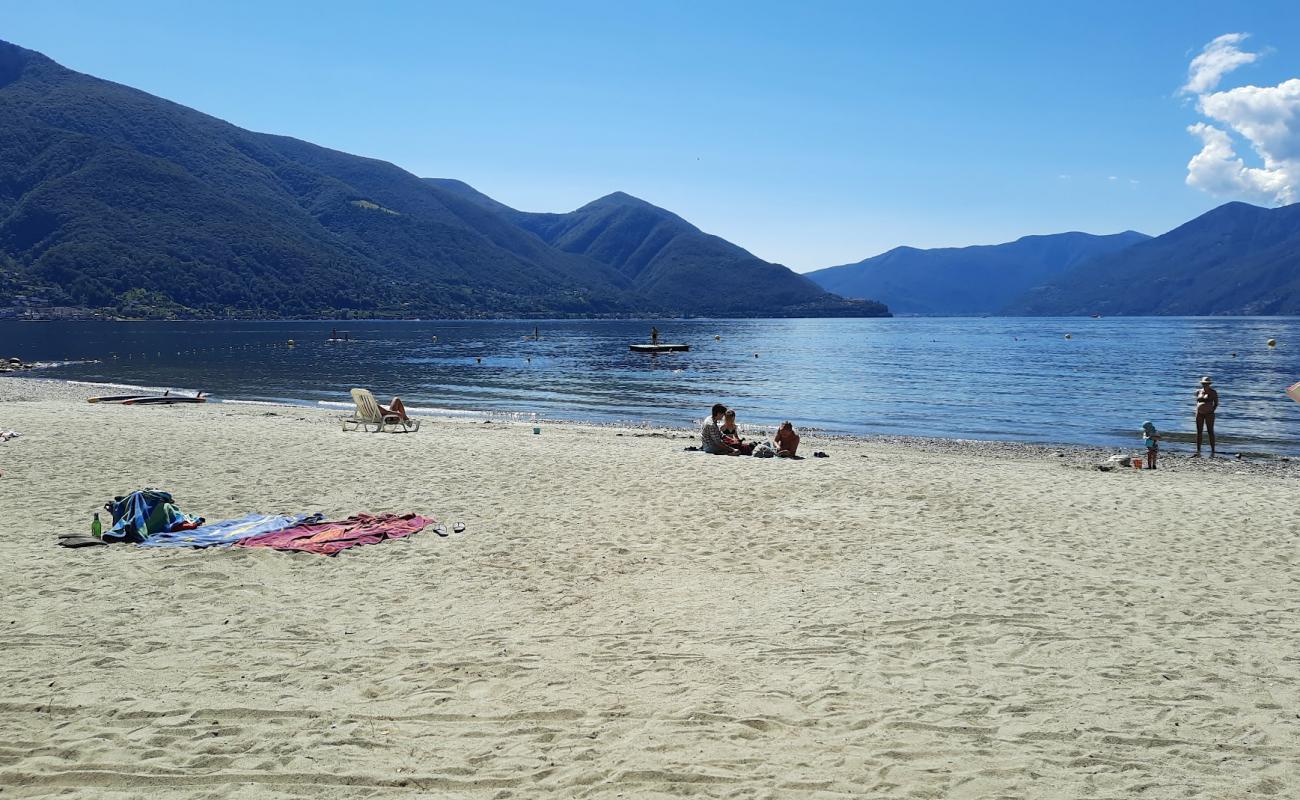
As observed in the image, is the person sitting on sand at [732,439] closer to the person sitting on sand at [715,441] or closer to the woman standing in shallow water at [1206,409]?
the person sitting on sand at [715,441]

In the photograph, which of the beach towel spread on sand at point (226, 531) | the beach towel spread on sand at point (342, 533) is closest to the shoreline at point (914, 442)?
the beach towel spread on sand at point (342, 533)

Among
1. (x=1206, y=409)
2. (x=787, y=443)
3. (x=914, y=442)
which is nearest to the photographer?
(x=787, y=443)

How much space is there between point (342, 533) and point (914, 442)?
17.4 m

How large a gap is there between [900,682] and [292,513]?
27.2ft

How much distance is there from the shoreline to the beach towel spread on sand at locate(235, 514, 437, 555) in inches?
447

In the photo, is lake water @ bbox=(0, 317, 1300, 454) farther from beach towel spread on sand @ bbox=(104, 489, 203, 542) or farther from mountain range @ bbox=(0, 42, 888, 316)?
mountain range @ bbox=(0, 42, 888, 316)

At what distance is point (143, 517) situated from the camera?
368 inches

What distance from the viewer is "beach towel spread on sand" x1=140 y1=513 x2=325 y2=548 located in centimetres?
909

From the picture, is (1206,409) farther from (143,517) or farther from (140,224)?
(140,224)

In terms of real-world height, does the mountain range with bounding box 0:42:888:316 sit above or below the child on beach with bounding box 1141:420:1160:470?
above

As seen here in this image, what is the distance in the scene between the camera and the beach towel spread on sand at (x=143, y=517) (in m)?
9.19

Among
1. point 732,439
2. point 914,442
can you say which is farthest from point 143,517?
point 914,442

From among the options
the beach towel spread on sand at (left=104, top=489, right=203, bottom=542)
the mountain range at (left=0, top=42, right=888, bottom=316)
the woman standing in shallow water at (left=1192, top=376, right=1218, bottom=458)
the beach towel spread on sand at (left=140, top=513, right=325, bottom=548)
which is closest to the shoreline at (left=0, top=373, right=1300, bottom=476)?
the woman standing in shallow water at (left=1192, top=376, right=1218, bottom=458)

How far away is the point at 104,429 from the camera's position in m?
18.1
